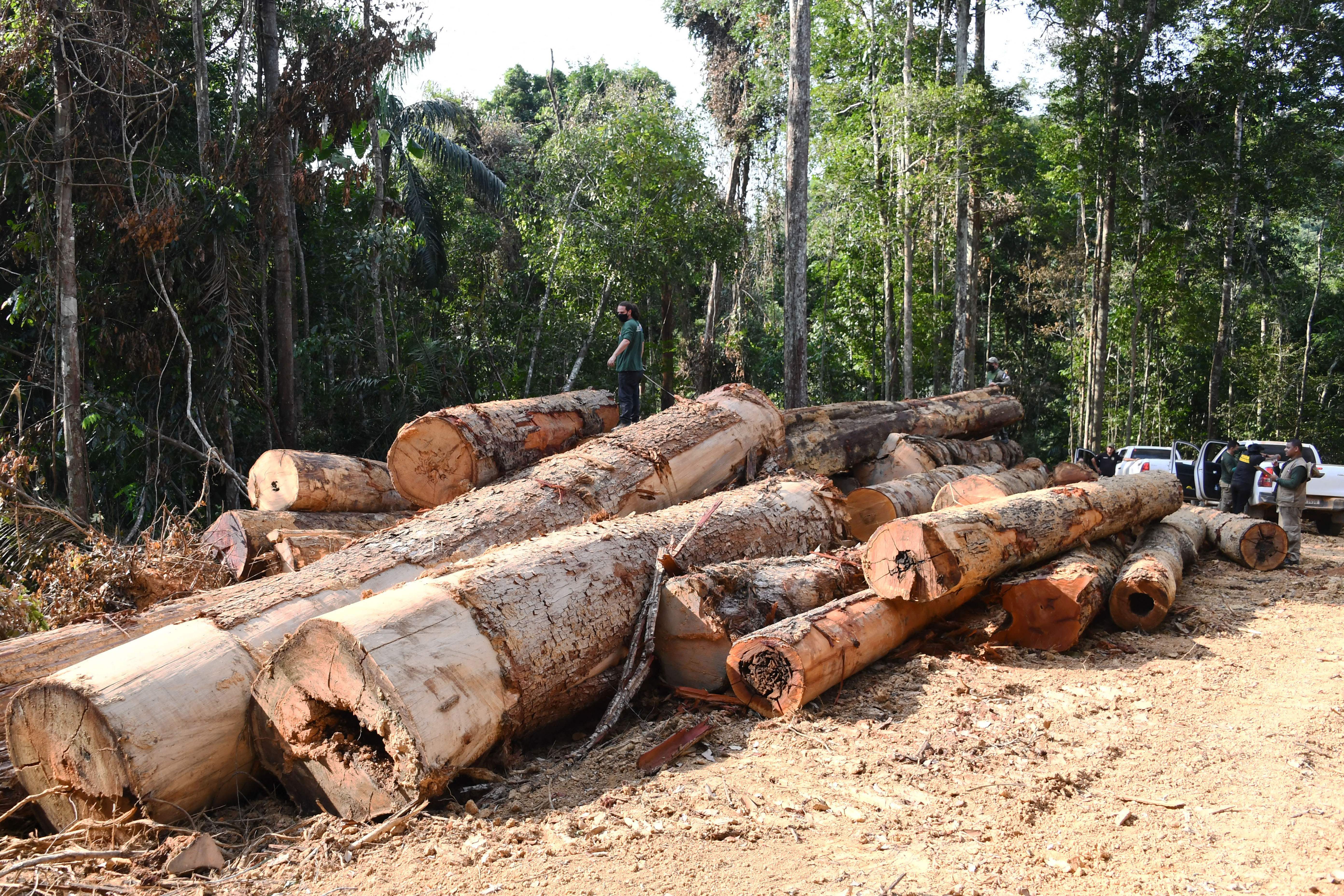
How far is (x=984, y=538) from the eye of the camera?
6047 millimetres

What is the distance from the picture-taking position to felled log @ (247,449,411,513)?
26.9 feet

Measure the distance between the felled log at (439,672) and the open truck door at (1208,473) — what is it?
12498mm

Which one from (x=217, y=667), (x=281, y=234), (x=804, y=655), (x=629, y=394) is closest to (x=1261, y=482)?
(x=629, y=394)

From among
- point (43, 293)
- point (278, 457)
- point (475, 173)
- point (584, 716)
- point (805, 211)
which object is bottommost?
point (584, 716)

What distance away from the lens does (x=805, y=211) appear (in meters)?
13.3

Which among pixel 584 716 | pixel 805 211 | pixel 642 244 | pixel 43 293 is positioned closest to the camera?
pixel 584 716

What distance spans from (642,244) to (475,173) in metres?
6.30

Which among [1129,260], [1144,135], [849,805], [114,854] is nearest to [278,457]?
[114,854]

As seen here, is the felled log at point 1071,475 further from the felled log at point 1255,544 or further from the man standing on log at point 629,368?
the man standing on log at point 629,368

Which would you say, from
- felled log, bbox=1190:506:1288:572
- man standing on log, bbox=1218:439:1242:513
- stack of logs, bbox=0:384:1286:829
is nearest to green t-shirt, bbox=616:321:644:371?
stack of logs, bbox=0:384:1286:829

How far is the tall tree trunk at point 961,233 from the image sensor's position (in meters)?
20.0

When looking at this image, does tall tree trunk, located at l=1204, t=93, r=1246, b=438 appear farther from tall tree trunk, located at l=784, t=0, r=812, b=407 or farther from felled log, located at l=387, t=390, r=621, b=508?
felled log, located at l=387, t=390, r=621, b=508

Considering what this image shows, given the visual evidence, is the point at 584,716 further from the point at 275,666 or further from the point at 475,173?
the point at 475,173

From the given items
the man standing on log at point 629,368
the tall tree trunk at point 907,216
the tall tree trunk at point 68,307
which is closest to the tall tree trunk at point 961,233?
the tall tree trunk at point 907,216
